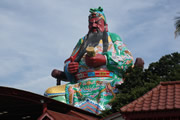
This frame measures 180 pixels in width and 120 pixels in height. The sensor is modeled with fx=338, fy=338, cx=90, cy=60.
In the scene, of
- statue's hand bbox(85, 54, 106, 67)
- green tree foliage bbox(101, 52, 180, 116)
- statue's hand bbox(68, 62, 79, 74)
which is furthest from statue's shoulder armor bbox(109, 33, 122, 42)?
statue's hand bbox(68, 62, 79, 74)

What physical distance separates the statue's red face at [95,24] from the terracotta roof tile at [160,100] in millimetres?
11391

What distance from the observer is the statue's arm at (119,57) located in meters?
17.2

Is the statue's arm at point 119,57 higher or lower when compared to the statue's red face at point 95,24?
lower

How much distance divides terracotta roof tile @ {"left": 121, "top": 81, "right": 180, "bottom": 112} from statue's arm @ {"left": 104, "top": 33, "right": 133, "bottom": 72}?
9.64 meters

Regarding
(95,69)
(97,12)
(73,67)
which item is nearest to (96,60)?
(95,69)

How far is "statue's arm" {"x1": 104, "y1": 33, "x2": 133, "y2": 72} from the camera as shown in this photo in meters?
17.2

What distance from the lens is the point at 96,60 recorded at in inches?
667

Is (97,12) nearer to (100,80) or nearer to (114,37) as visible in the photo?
(114,37)

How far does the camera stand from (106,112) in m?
14.7

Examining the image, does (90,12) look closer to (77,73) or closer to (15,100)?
(77,73)

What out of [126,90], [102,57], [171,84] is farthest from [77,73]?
[171,84]

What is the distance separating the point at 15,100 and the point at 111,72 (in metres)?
7.15

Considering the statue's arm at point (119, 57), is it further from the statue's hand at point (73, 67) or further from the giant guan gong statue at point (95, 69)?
the statue's hand at point (73, 67)

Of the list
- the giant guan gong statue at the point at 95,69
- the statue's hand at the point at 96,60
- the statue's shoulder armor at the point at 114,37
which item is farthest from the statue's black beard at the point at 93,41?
the statue's hand at the point at 96,60
